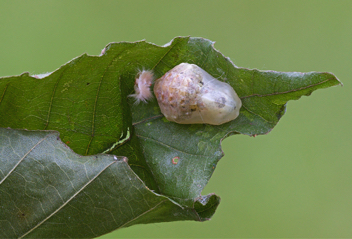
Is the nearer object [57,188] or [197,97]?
[57,188]

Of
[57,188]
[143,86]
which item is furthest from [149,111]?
[57,188]

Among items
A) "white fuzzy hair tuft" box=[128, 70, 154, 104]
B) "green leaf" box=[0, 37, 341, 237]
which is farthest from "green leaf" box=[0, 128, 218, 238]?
"white fuzzy hair tuft" box=[128, 70, 154, 104]

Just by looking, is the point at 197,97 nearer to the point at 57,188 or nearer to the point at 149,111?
the point at 149,111

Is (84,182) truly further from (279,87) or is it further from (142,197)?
(279,87)

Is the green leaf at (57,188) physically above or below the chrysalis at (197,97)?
below

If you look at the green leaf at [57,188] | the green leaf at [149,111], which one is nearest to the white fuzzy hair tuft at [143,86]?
the green leaf at [149,111]

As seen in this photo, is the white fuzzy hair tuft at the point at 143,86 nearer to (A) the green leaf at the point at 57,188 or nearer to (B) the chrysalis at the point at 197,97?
(B) the chrysalis at the point at 197,97

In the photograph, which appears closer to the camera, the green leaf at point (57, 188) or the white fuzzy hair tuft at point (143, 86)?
the green leaf at point (57, 188)
